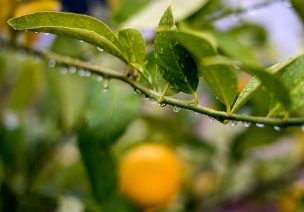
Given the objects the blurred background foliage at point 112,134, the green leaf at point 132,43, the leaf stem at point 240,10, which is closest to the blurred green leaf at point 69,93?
the blurred background foliage at point 112,134

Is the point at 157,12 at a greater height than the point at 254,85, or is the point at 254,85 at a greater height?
the point at 157,12

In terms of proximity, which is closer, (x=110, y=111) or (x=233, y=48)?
(x=110, y=111)

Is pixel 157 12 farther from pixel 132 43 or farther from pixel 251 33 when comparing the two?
pixel 251 33

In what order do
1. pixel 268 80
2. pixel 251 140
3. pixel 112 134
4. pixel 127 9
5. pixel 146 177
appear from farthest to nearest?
pixel 251 140 < pixel 146 177 < pixel 127 9 < pixel 112 134 < pixel 268 80

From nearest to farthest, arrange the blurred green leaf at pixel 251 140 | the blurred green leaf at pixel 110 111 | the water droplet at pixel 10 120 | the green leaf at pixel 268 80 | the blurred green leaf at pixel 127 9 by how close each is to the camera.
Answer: the green leaf at pixel 268 80 → the blurred green leaf at pixel 110 111 → the blurred green leaf at pixel 127 9 → the water droplet at pixel 10 120 → the blurred green leaf at pixel 251 140

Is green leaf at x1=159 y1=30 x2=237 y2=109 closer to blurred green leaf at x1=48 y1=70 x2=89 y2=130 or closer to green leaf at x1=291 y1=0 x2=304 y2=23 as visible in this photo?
green leaf at x1=291 y1=0 x2=304 y2=23

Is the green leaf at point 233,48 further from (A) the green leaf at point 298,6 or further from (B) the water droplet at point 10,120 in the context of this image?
(B) the water droplet at point 10,120

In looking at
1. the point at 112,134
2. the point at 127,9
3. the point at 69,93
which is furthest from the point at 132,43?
the point at 69,93

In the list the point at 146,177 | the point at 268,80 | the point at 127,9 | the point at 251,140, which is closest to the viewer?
the point at 268,80
